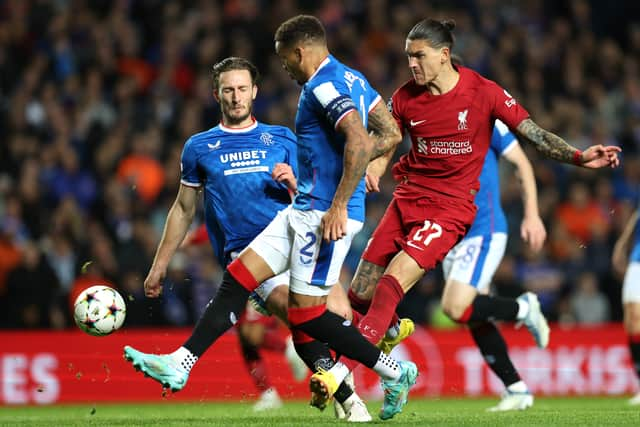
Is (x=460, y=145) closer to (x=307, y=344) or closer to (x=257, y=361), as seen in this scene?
(x=307, y=344)

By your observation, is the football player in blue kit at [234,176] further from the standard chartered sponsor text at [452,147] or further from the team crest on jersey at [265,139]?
the standard chartered sponsor text at [452,147]

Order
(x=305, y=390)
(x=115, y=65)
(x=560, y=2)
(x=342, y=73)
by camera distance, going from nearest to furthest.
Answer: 1. (x=342, y=73)
2. (x=305, y=390)
3. (x=115, y=65)
4. (x=560, y=2)

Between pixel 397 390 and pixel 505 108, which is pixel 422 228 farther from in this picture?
pixel 397 390

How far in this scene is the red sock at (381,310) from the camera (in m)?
7.24

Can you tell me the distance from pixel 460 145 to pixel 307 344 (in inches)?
65.7

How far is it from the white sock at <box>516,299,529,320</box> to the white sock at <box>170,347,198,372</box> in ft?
11.4

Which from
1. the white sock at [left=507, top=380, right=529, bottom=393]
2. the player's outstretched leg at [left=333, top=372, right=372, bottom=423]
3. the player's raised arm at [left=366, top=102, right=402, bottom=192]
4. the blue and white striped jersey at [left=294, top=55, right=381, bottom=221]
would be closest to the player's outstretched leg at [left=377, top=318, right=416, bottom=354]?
the player's outstretched leg at [left=333, top=372, right=372, bottom=423]

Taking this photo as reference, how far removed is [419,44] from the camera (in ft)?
25.6

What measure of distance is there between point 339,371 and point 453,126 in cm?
192

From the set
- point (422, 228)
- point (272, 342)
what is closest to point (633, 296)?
point (422, 228)

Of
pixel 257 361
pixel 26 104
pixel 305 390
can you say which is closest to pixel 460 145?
pixel 257 361

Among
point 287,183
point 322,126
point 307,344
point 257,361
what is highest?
point 322,126

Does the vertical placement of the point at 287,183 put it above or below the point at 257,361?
above

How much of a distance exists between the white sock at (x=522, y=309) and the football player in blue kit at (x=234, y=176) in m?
2.11
